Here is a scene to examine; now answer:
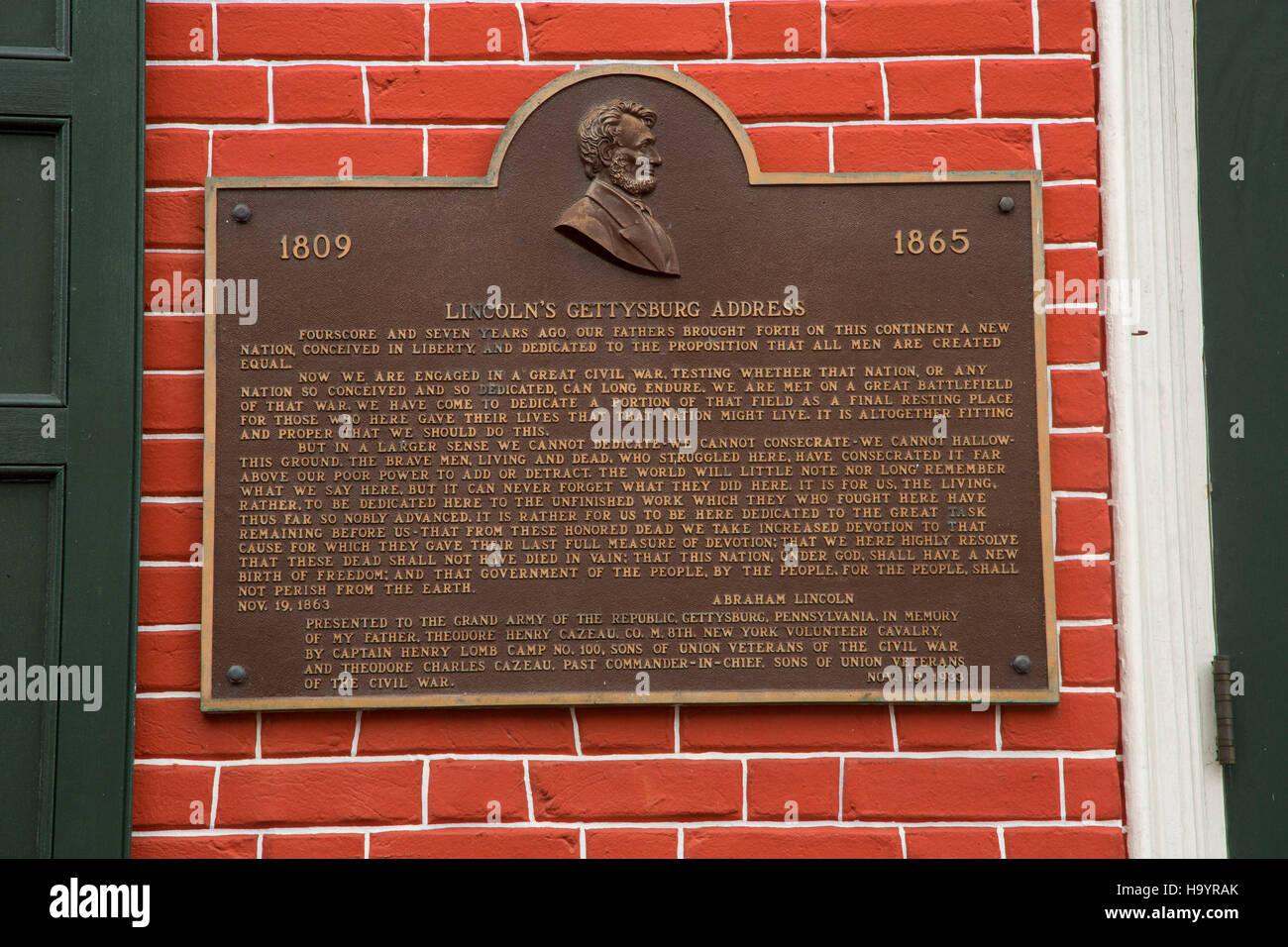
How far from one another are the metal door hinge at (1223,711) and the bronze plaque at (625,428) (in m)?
0.57

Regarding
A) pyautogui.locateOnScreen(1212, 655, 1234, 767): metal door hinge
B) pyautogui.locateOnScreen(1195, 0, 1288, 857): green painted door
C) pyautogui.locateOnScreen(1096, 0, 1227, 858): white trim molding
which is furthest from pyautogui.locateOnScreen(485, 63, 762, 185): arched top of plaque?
pyautogui.locateOnScreen(1212, 655, 1234, 767): metal door hinge

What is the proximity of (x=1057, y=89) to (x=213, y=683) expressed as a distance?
332cm

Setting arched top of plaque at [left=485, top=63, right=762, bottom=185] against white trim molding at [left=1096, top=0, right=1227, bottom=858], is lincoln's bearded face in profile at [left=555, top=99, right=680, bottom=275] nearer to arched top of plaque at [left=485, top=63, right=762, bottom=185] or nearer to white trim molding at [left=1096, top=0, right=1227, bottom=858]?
arched top of plaque at [left=485, top=63, right=762, bottom=185]

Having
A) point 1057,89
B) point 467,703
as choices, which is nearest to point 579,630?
point 467,703

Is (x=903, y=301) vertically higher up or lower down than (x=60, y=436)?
higher up

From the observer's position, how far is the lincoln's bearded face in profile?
3.75m

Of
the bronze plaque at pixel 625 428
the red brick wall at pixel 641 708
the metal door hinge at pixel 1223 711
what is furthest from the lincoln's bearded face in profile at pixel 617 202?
the metal door hinge at pixel 1223 711

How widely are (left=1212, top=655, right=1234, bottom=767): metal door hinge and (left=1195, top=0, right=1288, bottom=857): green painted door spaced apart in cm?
5

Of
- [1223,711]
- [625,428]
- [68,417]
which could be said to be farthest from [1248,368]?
[68,417]

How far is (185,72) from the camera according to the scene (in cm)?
384

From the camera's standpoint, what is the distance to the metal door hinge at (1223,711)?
3.75 meters

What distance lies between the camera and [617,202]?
12.3ft

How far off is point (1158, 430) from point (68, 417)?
3470 mm
